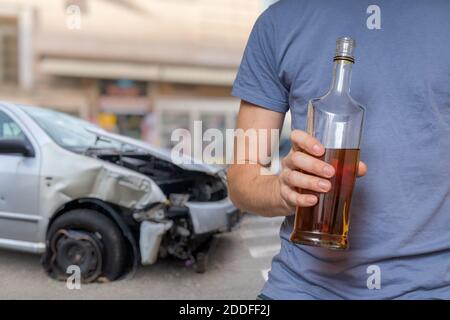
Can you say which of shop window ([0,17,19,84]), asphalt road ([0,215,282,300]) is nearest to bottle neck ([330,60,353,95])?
asphalt road ([0,215,282,300])

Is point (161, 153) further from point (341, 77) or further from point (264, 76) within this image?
point (341, 77)

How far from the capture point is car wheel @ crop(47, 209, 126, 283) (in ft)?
5.60

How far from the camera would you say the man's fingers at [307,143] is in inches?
24.1

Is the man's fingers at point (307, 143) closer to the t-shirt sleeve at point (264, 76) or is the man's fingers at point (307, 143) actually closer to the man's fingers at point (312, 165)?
the man's fingers at point (312, 165)

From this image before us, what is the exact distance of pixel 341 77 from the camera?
26.3 inches

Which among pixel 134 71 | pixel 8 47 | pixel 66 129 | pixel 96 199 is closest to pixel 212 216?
pixel 96 199

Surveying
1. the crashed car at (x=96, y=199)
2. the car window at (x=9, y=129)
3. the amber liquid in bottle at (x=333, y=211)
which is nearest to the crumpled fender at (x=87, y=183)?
the crashed car at (x=96, y=199)

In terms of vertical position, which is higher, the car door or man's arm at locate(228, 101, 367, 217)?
man's arm at locate(228, 101, 367, 217)

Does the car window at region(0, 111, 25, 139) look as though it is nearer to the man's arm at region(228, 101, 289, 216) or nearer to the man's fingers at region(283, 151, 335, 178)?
the man's arm at region(228, 101, 289, 216)

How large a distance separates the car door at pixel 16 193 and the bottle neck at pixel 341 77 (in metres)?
1.28

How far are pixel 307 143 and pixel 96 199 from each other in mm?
1410

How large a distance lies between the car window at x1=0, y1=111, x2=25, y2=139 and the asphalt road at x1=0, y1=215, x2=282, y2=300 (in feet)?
1.41

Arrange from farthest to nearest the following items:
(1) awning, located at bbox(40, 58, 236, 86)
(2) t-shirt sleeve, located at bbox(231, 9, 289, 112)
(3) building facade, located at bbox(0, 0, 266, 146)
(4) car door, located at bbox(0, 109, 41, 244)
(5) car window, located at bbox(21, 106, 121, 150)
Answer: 1. (1) awning, located at bbox(40, 58, 236, 86)
2. (3) building facade, located at bbox(0, 0, 266, 146)
3. (5) car window, located at bbox(21, 106, 121, 150)
4. (4) car door, located at bbox(0, 109, 41, 244)
5. (2) t-shirt sleeve, located at bbox(231, 9, 289, 112)

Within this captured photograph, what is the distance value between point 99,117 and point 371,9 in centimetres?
172
